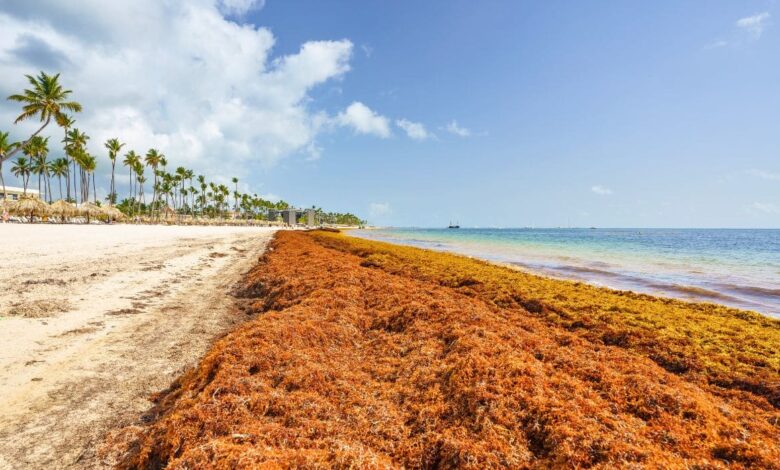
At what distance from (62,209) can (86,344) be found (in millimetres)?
79528

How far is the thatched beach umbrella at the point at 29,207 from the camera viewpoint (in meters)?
57.6

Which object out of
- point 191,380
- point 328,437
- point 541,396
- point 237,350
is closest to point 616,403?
point 541,396

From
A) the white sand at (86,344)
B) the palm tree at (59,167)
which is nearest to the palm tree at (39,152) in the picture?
the palm tree at (59,167)

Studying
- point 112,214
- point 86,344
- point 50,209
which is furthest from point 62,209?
point 86,344

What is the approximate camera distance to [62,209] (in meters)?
65.0

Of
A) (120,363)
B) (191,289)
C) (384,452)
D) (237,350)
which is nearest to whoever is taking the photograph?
(384,452)

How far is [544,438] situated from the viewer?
3947 millimetres

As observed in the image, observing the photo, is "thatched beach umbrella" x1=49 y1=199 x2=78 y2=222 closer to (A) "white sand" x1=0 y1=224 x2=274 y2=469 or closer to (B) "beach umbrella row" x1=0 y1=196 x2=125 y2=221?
(B) "beach umbrella row" x1=0 y1=196 x2=125 y2=221

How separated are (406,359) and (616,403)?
3.31m

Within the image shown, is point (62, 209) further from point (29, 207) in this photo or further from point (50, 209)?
point (29, 207)

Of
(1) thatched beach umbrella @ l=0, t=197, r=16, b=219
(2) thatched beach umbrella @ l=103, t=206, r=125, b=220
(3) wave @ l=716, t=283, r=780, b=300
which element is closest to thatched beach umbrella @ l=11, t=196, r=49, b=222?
(1) thatched beach umbrella @ l=0, t=197, r=16, b=219

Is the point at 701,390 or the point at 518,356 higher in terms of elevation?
the point at 518,356

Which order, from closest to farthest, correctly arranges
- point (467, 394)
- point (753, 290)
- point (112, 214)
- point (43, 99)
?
point (467, 394) < point (753, 290) < point (43, 99) < point (112, 214)

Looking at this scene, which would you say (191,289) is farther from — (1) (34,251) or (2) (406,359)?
(1) (34,251)
